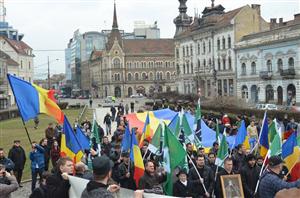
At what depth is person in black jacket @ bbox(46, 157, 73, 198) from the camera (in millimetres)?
6455

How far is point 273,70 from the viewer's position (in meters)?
57.3

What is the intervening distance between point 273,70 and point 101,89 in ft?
257

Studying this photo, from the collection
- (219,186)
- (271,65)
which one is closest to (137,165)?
(219,186)

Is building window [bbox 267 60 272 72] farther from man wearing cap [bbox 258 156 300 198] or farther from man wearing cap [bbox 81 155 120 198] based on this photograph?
man wearing cap [bbox 81 155 120 198]

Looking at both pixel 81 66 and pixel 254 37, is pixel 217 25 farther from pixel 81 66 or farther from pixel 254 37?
pixel 81 66

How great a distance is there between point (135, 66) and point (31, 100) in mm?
115983

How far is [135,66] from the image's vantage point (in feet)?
412

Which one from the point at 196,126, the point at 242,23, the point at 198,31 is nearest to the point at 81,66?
the point at 198,31

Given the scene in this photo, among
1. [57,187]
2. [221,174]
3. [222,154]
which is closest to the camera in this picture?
[57,187]

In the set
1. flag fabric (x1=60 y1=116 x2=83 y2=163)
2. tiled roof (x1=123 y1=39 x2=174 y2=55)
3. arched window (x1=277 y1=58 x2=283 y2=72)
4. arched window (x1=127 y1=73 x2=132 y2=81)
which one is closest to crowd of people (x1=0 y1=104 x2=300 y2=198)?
flag fabric (x1=60 y1=116 x2=83 y2=163)

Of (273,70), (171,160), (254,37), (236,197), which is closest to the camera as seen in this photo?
(236,197)

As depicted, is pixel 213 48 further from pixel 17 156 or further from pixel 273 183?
pixel 273 183

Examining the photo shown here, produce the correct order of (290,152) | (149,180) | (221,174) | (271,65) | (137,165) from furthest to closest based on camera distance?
(271,65) → (290,152) → (137,165) → (221,174) → (149,180)

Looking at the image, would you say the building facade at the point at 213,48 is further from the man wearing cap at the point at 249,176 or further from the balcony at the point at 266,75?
the man wearing cap at the point at 249,176
